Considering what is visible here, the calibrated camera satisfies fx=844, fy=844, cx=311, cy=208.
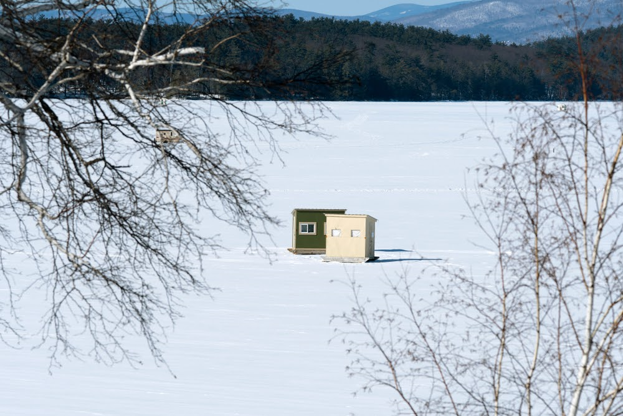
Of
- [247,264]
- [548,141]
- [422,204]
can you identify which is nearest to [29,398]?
[548,141]

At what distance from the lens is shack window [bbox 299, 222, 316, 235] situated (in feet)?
70.8

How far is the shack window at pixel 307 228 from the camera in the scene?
70.8 feet

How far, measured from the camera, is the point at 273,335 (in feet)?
40.0

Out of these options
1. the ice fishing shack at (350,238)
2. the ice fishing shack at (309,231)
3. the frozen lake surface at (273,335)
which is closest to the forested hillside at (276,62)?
the frozen lake surface at (273,335)

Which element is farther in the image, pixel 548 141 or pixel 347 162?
pixel 347 162

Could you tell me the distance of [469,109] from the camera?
64812 millimetres

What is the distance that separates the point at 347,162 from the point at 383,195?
25.7ft

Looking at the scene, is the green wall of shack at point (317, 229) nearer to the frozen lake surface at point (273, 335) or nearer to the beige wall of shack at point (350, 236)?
the frozen lake surface at point (273, 335)

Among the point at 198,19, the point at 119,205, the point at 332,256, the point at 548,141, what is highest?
the point at 198,19

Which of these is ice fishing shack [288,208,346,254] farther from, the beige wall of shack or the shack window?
the beige wall of shack

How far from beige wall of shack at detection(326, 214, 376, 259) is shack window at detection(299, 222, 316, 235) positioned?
2.88 ft

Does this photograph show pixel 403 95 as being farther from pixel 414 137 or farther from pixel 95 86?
pixel 95 86

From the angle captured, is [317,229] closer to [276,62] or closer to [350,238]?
[350,238]

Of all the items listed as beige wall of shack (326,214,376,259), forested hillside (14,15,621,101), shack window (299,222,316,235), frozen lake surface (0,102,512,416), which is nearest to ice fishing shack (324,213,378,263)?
beige wall of shack (326,214,376,259)
